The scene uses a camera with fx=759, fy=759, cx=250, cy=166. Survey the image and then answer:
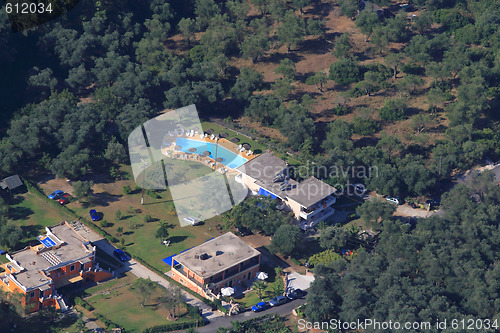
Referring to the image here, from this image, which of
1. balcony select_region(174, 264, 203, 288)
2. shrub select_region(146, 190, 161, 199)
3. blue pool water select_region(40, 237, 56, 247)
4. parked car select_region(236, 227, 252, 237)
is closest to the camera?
balcony select_region(174, 264, 203, 288)

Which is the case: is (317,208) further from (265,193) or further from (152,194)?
(152,194)

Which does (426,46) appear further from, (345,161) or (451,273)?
(451,273)

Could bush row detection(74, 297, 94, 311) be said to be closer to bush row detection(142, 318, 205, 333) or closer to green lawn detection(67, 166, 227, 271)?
bush row detection(142, 318, 205, 333)

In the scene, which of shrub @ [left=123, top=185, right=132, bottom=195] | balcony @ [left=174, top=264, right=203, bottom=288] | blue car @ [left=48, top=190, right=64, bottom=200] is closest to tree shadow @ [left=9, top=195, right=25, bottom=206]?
blue car @ [left=48, top=190, right=64, bottom=200]

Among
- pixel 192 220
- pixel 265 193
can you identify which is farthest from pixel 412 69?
pixel 192 220

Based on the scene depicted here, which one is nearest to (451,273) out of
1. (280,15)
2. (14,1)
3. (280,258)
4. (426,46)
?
(280,258)
